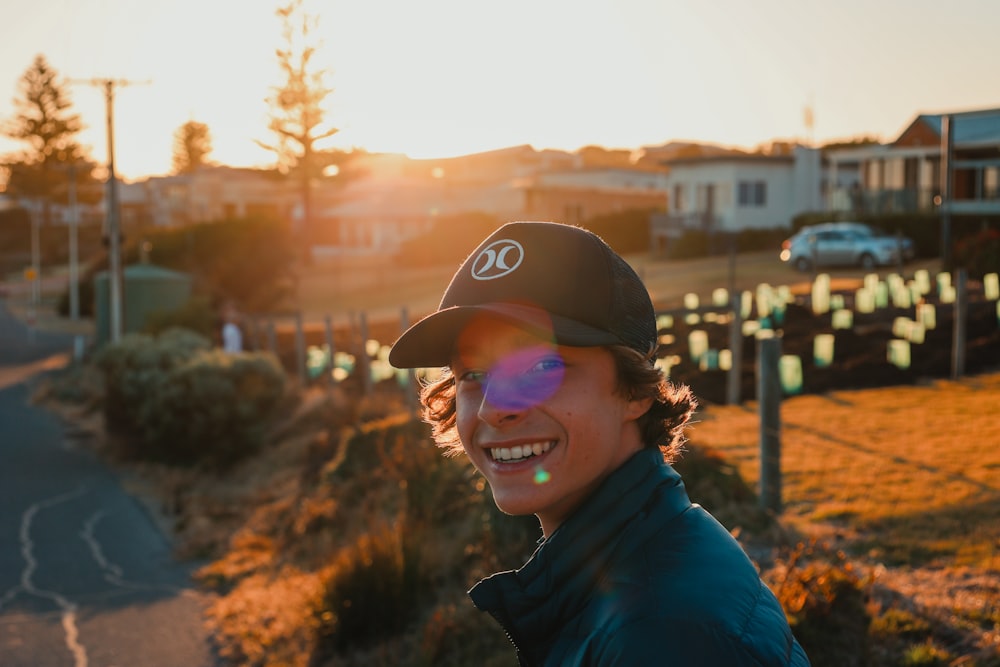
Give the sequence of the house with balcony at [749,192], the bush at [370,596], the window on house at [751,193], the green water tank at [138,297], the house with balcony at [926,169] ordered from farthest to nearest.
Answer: the window on house at [751,193] → the house with balcony at [749,192] → the house with balcony at [926,169] → the green water tank at [138,297] → the bush at [370,596]

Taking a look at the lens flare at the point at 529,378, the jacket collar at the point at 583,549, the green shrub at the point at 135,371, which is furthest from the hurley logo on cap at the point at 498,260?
the green shrub at the point at 135,371

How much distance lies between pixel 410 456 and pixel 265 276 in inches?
1580

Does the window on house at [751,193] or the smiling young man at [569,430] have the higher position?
the window on house at [751,193]

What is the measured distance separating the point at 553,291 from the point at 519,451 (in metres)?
0.31

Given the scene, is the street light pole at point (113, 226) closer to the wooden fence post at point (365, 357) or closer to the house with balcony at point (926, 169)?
the wooden fence post at point (365, 357)

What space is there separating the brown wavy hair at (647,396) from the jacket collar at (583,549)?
0.49 feet

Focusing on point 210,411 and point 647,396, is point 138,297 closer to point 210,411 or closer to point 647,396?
point 210,411

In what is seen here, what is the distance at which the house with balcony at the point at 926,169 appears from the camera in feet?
128

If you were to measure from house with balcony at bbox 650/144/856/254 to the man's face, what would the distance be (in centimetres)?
4912

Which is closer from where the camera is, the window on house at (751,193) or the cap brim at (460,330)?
the cap brim at (460,330)

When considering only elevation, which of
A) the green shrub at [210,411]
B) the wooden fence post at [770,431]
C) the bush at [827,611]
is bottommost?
the green shrub at [210,411]

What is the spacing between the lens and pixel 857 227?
38094 millimetres

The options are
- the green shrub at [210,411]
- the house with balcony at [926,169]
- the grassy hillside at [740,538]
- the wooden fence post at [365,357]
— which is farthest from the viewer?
the house with balcony at [926,169]

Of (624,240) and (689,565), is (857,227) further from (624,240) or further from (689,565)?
(689,565)
